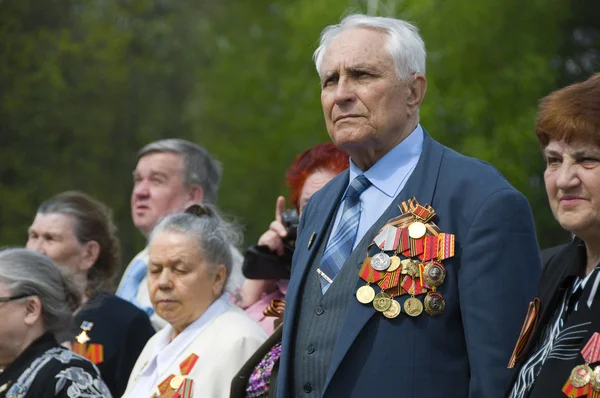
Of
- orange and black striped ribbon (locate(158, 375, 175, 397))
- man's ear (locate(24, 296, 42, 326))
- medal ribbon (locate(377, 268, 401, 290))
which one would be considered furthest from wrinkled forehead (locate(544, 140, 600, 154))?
man's ear (locate(24, 296, 42, 326))

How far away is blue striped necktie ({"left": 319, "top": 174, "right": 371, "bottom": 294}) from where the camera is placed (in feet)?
13.5

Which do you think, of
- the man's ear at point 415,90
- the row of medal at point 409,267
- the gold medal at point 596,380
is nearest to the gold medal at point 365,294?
the row of medal at point 409,267

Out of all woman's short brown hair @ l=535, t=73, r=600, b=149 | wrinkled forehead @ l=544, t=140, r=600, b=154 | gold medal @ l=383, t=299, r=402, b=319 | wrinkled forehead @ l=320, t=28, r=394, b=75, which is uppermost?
wrinkled forehead @ l=320, t=28, r=394, b=75

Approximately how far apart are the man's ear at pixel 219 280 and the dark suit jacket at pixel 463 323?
2036 mm

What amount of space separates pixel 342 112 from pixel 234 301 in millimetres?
2405

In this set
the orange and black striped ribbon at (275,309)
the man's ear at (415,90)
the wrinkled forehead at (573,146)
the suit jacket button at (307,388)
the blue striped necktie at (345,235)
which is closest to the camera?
the wrinkled forehead at (573,146)

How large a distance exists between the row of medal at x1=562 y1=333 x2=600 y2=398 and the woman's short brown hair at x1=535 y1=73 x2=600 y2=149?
0.61 metres

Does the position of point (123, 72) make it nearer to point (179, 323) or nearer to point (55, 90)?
point (55, 90)

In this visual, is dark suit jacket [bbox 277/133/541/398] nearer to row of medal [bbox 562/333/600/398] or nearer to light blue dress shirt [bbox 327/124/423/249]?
light blue dress shirt [bbox 327/124/423/249]

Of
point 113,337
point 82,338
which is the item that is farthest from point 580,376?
point 82,338

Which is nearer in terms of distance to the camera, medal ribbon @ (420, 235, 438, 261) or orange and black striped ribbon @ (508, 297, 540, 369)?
orange and black striped ribbon @ (508, 297, 540, 369)

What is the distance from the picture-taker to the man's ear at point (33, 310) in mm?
5676

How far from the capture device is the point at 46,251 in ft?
23.4

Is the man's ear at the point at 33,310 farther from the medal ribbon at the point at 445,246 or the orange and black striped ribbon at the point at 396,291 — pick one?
the medal ribbon at the point at 445,246
